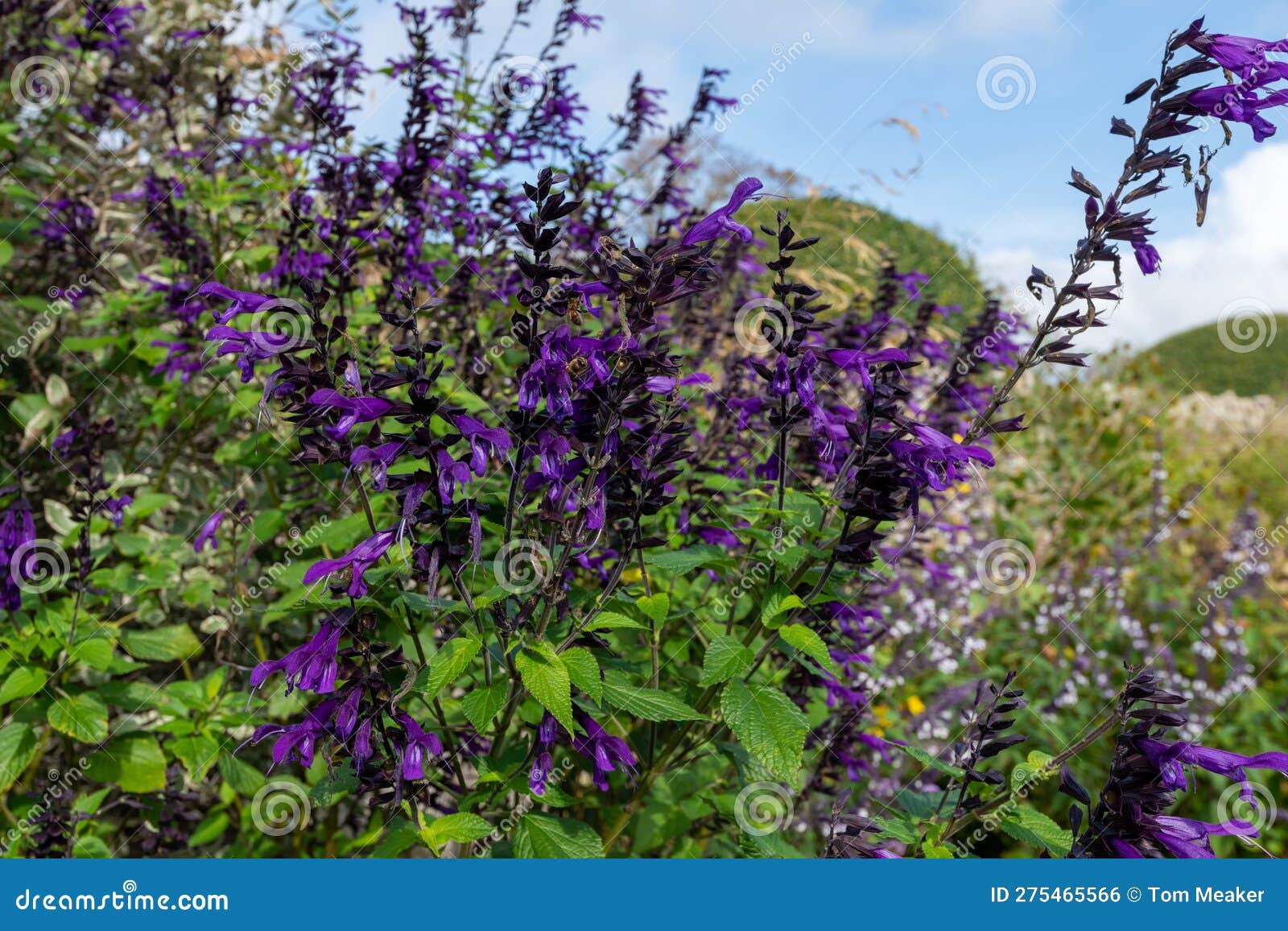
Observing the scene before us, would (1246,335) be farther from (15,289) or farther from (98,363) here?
(15,289)

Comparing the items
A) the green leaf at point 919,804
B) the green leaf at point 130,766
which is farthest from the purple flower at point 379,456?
the green leaf at point 130,766

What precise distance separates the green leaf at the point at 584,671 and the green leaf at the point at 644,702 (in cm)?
4

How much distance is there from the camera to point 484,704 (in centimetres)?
175

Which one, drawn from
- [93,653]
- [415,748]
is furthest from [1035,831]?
[93,653]

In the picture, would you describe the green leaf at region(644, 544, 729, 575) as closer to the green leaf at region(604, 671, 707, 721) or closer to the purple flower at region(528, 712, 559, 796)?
the green leaf at region(604, 671, 707, 721)

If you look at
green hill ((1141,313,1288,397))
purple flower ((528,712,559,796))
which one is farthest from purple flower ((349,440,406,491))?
green hill ((1141,313,1288,397))

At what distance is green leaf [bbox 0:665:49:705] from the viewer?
8.32ft

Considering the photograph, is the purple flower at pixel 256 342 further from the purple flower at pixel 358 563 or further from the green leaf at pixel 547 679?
the green leaf at pixel 547 679

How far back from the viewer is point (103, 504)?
333cm

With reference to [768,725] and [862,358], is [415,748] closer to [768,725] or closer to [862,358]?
[768,725]

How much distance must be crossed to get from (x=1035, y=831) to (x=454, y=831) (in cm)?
124

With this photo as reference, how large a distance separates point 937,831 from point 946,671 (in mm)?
3353

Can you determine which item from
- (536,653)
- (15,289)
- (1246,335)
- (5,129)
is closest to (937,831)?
(536,653)

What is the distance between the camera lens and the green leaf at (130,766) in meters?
2.83
